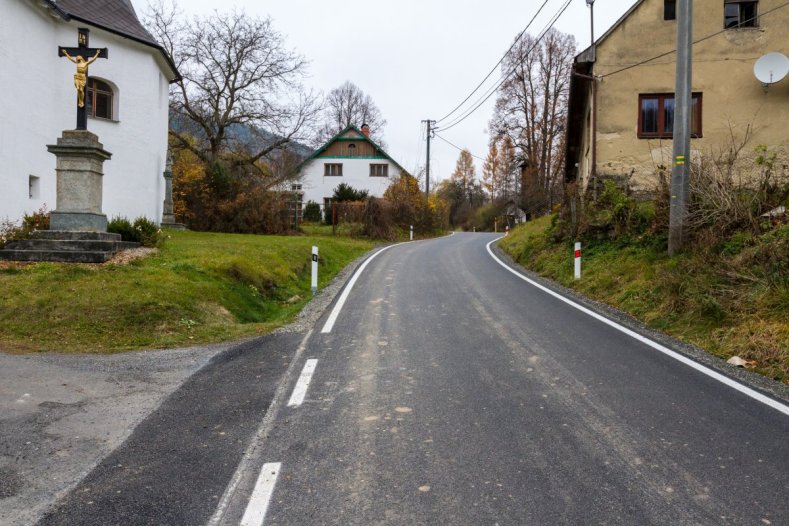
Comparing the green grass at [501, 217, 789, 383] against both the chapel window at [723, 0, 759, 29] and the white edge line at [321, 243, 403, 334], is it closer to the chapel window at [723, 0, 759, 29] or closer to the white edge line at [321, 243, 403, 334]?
the white edge line at [321, 243, 403, 334]

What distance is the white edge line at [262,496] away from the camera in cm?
314

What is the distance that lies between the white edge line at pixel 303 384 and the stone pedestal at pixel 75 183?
805cm

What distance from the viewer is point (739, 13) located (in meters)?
17.0

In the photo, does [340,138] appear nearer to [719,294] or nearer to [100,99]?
[100,99]

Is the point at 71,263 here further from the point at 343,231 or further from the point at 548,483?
the point at 343,231

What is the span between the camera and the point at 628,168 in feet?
58.9

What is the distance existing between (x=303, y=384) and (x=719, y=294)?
630 cm

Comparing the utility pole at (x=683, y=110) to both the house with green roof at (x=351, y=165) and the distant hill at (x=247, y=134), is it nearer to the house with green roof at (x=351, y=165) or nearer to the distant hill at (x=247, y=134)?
the distant hill at (x=247, y=134)

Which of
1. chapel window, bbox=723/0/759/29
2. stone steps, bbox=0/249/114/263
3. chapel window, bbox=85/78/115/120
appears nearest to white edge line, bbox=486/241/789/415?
stone steps, bbox=0/249/114/263

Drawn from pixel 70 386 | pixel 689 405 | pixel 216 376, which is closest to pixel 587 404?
pixel 689 405

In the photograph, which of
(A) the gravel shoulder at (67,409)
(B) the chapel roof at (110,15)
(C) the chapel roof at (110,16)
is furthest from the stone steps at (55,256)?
(B) the chapel roof at (110,15)

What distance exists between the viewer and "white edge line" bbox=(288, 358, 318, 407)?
516 centimetres

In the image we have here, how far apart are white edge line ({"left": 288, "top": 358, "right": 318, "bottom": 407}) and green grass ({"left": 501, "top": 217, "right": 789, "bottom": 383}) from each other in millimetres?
4747

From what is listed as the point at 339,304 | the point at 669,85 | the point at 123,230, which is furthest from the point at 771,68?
the point at 123,230
